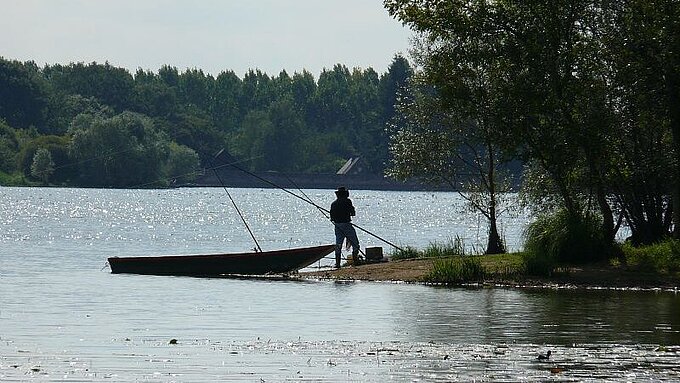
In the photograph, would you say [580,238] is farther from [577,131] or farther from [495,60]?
[495,60]

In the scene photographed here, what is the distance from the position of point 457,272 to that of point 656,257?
4.80 metres

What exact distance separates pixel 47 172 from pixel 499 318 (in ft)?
469

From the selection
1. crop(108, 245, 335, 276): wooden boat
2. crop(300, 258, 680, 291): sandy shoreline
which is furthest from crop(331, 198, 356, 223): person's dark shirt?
crop(300, 258, 680, 291): sandy shoreline

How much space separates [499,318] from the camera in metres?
27.7

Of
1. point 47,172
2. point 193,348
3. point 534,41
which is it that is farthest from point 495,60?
point 47,172

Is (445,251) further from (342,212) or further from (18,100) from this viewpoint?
(18,100)

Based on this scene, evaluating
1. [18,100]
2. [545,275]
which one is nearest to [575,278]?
[545,275]

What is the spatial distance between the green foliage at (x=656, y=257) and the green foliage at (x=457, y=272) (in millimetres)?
3623

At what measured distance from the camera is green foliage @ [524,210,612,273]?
3644cm

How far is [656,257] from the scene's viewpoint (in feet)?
119

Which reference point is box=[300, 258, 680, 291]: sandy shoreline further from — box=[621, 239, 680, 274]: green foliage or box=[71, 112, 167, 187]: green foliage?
box=[71, 112, 167, 187]: green foliage

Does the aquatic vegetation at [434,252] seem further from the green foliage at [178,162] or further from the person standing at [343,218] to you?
the green foliage at [178,162]

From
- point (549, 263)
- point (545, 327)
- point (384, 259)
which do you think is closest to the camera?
point (545, 327)

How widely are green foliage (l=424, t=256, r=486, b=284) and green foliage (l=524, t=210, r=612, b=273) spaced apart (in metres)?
1.26
